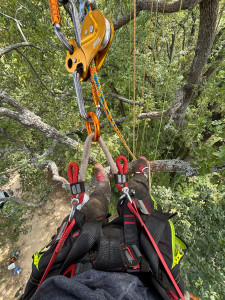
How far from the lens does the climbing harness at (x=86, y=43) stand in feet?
2.63

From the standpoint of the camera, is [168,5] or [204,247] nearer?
[204,247]

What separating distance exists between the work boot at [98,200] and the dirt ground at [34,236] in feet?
16.4

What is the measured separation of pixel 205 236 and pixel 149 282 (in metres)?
1.17

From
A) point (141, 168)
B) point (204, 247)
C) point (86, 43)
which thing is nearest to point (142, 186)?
point (141, 168)

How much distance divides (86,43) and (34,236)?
295 inches

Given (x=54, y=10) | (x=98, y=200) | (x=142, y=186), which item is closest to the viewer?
(x=54, y=10)

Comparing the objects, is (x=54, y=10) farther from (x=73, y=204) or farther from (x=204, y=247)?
(x=204, y=247)

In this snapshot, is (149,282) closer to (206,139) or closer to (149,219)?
(149,219)

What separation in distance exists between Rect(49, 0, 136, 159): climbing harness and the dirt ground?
655 centimetres

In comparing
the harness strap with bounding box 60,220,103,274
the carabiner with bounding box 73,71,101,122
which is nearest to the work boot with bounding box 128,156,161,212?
the harness strap with bounding box 60,220,103,274

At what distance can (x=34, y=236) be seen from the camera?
245 inches

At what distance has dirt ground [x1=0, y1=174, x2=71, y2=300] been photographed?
521cm

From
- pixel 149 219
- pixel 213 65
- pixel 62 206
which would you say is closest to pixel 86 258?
pixel 149 219

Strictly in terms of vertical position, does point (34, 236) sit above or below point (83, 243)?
below
